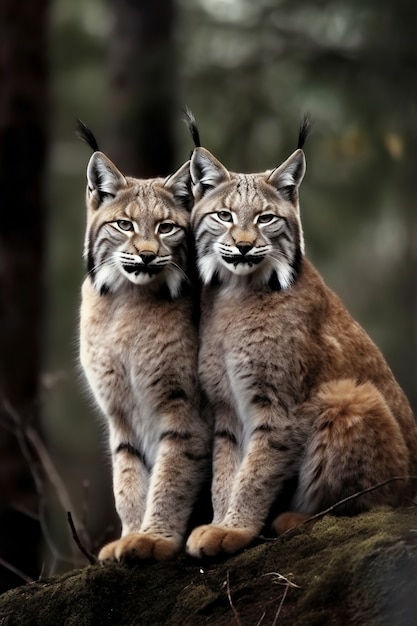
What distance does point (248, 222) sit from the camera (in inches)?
223

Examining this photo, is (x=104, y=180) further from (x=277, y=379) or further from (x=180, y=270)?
(x=277, y=379)

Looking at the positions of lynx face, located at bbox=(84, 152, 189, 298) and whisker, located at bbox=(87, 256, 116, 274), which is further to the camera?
whisker, located at bbox=(87, 256, 116, 274)

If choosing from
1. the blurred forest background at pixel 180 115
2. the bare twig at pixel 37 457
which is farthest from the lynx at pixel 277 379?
the blurred forest background at pixel 180 115

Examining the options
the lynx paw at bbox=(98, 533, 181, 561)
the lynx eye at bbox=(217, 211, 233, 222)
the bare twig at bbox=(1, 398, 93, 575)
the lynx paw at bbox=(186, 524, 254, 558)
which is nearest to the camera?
the lynx paw at bbox=(186, 524, 254, 558)

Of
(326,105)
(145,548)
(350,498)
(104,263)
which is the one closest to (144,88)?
(326,105)

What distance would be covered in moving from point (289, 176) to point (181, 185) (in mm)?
602

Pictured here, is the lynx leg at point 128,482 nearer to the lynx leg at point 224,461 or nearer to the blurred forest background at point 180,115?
the lynx leg at point 224,461

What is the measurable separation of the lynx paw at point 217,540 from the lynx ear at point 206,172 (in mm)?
1728

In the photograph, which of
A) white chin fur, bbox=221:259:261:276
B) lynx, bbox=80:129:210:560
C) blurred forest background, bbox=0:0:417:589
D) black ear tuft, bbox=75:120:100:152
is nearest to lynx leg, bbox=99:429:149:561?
lynx, bbox=80:129:210:560

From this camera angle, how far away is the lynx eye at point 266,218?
5684 millimetres

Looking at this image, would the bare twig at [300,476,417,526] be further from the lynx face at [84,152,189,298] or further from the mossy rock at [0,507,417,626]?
the lynx face at [84,152,189,298]

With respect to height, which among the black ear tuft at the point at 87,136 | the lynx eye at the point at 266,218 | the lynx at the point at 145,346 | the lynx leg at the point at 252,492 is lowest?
the lynx leg at the point at 252,492

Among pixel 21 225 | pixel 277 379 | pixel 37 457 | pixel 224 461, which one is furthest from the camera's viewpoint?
pixel 21 225

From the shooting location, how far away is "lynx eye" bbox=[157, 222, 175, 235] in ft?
19.1
